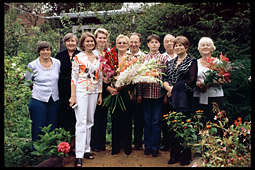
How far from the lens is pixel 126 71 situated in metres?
4.19

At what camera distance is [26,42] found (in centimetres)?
1023

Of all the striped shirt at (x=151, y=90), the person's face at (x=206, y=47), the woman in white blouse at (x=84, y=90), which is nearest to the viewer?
the woman in white blouse at (x=84, y=90)

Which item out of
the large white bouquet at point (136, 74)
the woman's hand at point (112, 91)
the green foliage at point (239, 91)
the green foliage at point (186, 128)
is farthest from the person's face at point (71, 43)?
the green foliage at point (239, 91)

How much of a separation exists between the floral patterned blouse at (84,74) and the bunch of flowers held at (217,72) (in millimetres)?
1861

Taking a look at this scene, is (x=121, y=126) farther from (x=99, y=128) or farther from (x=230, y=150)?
(x=230, y=150)

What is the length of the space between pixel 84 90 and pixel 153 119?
145 cm

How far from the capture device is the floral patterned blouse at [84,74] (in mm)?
4348

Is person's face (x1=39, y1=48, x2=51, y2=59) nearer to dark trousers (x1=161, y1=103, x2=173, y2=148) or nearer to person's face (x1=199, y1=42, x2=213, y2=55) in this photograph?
dark trousers (x1=161, y1=103, x2=173, y2=148)

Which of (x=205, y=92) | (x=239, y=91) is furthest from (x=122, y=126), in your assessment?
(x=239, y=91)

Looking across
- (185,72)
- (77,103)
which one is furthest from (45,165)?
(185,72)

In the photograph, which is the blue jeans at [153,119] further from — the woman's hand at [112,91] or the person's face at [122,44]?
the person's face at [122,44]

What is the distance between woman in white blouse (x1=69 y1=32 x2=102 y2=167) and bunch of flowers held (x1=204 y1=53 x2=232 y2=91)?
6.11 feet

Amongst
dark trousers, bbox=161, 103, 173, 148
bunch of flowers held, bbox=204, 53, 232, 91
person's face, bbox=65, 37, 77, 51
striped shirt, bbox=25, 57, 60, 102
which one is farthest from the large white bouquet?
person's face, bbox=65, 37, 77, 51

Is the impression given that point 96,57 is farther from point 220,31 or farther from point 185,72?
point 220,31
